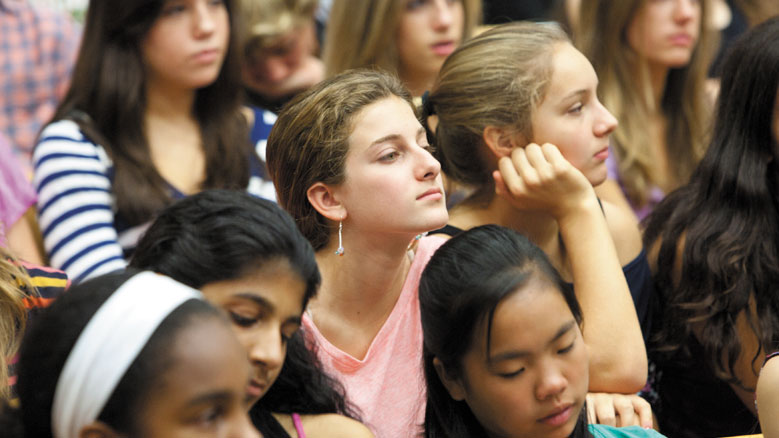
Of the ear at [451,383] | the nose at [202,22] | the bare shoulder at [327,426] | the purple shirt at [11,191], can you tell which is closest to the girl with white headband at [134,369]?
the bare shoulder at [327,426]

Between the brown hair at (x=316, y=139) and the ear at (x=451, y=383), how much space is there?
46cm

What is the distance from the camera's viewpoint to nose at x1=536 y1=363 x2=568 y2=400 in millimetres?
1466

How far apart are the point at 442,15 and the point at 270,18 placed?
651mm

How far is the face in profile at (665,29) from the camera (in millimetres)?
3100

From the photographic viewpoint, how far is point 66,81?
3.21 m

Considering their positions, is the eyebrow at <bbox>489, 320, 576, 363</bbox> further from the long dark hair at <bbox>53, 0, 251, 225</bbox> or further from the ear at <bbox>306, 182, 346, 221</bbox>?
the long dark hair at <bbox>53, 0, 251, 225</bbox>

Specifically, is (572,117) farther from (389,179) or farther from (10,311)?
(10,311)

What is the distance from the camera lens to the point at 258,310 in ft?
4.40

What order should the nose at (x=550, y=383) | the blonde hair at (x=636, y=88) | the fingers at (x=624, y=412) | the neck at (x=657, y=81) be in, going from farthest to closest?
the neck at (x=657, y=81), the blonde hair at (x=636, y=88), the fingers at (x=624, y=412), the nose at (x=550, y=383)

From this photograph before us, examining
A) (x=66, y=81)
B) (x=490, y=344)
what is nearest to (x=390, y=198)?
(x=490, y=344)

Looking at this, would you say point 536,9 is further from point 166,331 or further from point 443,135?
point 166,331

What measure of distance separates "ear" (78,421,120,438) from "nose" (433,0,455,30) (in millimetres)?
2147

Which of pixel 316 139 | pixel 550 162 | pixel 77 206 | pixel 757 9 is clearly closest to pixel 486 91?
pixel 550 162

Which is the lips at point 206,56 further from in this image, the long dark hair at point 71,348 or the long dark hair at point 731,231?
the long dark hair at point 71,348
